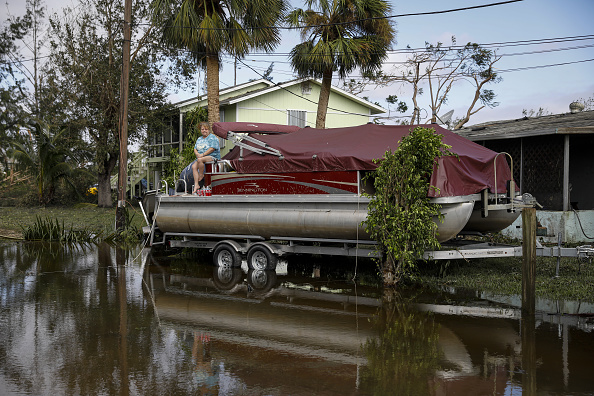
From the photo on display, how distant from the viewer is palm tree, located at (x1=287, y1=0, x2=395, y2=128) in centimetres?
2344

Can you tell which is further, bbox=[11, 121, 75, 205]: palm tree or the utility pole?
bbox=[11, 121, 75, 205]: palm tree

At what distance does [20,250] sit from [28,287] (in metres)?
6.05

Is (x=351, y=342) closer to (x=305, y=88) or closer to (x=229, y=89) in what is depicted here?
(x=305, y=88)

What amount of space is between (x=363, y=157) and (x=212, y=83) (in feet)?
40.6

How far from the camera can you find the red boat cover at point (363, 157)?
33.9 feet

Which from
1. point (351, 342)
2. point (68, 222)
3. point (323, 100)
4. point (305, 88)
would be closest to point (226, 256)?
point (351, 342)

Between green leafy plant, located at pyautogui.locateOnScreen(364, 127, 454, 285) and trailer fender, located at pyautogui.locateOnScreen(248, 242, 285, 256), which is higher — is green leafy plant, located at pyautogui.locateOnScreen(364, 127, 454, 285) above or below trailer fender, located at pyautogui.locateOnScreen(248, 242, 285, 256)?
above

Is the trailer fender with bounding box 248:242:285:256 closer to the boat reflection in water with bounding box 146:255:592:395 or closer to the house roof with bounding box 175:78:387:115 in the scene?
the boat reflection in water with bounding box 146:255:592:395

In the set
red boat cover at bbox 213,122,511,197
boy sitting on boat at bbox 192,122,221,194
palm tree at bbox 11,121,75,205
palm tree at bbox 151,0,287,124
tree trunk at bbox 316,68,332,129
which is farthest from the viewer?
palm tree at bbox 11,121,75,205

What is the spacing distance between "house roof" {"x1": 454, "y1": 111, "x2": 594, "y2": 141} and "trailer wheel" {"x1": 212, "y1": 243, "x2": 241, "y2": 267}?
8699mm

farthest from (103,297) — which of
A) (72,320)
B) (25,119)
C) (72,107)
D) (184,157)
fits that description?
(25,119)

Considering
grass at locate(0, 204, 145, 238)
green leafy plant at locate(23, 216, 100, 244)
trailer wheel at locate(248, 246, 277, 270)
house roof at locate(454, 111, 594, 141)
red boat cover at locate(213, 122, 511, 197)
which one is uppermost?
house roof at locate(454, 111, 594, 141)

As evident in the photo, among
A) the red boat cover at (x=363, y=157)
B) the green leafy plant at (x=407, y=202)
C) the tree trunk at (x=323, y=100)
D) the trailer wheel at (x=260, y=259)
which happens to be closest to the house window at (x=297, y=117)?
the tree trunk at (x=323, y=100)

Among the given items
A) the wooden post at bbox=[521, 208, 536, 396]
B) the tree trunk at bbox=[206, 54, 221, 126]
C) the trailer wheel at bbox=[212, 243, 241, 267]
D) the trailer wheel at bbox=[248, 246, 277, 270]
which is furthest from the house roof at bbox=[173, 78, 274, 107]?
the wooden post at bbox=[521, 208, 536, 396]
